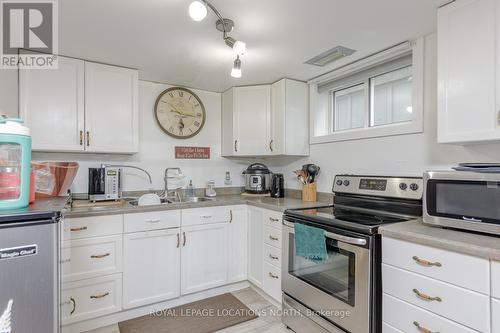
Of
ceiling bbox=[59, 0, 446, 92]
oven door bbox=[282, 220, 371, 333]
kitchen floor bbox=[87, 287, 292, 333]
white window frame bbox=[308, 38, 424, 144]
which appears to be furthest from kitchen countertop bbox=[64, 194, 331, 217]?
ceiling bbox=[59, 0, 446, 92]

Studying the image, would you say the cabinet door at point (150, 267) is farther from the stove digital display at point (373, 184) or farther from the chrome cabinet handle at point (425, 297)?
the chrome cabinet handle at point (425, 297)

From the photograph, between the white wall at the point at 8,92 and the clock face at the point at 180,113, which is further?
the clock face at the point at 180,113

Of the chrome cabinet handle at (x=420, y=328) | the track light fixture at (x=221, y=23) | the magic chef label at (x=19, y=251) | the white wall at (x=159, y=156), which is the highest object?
the track light fixture at (x=221, y=23)

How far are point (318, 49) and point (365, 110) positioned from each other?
745 mm

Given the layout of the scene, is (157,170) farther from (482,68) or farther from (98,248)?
(482,68)

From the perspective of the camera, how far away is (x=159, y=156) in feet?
9.66

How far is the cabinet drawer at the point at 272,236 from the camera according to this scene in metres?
2.31

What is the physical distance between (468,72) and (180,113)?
2527mm

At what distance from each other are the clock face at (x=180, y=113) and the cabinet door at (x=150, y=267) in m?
1.18

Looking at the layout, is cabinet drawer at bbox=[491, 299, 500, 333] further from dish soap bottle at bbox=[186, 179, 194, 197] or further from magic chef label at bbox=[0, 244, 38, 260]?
dish soap bottle at bbox=[186, 179, 194, 197]

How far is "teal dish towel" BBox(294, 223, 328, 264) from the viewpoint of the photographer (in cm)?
180

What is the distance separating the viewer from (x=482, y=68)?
1.41 metres

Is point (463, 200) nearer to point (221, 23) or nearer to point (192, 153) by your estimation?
point (221, 23)

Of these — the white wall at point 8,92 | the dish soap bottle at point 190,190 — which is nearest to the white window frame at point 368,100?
the dish soap bottle at point 190,190
